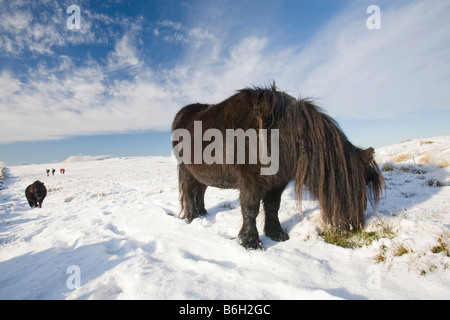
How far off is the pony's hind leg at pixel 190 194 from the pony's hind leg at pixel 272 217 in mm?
1696

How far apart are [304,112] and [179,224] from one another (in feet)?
9.18

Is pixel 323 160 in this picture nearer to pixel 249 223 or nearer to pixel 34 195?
pixel 249 223

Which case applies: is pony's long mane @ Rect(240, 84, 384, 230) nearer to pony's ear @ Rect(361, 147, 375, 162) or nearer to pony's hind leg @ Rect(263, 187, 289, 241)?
pony's ear @ Rect(361, 147, 375, 162)

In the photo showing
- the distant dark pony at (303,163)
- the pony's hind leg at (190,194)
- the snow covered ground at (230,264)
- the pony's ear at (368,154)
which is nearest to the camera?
the snow covered ground at (230,264)

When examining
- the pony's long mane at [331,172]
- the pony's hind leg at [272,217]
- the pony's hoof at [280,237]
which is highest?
the pony's long mane at [331,172]

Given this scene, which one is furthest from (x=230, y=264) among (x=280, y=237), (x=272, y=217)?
(x=272, y=217)

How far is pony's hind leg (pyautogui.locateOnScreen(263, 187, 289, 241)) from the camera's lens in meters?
2.77

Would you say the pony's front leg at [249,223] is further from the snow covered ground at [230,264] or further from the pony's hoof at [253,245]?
A: the snow covered ground at [230,264]

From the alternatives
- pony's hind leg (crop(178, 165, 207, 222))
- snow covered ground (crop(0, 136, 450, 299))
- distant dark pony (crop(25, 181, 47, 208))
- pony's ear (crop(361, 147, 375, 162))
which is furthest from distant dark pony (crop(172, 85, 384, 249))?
distant dark pony (crop(25, 181, 47, 208))

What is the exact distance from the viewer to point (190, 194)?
408cm

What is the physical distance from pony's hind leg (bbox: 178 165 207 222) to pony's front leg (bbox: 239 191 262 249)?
1753mm

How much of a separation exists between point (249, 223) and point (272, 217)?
21.4 inches

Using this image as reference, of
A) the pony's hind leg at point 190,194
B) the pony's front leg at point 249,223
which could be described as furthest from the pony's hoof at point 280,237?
the pony's hind leg at point 190,194

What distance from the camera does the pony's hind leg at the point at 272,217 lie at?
9.09 feet
